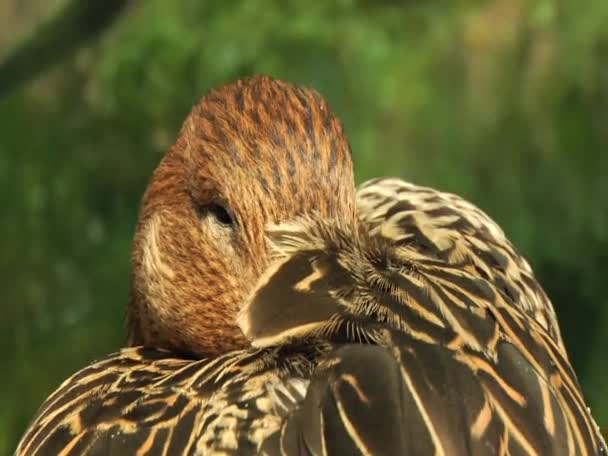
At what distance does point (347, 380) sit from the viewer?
42.4 inches

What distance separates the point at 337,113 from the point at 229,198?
74.5 inches

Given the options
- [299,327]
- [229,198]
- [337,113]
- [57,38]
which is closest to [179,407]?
[299,327]

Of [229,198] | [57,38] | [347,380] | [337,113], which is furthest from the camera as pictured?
[57,38]

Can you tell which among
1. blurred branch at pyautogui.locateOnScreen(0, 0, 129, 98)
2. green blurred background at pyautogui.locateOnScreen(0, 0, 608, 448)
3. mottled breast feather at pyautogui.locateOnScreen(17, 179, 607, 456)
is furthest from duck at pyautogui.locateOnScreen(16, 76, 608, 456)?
blurred branch at pyautogui.locateOnScreen(0, 0, 129, 98)

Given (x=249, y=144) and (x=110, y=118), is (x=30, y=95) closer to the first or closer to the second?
(x=110, y=118)

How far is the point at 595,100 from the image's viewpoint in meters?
3.36

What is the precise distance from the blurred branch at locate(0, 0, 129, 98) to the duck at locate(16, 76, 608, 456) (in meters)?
1.93

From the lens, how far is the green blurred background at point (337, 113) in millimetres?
3254

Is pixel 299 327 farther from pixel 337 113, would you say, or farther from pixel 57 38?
pixel 57 38

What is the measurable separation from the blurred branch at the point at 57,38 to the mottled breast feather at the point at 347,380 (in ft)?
7.39

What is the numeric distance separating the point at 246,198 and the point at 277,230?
62mm

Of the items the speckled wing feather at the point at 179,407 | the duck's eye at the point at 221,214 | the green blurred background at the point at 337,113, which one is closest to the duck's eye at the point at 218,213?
the duck's eye at the point at 221,214

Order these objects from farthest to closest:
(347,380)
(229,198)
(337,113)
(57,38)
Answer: (57,38), (337,113), (229,198), (347,380)

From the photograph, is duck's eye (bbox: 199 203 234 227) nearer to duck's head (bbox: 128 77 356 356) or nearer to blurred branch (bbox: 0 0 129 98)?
duck's head (bbox: 128 77 356 356)
